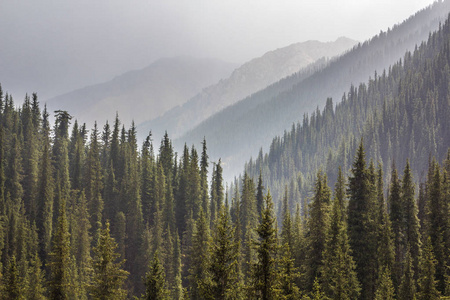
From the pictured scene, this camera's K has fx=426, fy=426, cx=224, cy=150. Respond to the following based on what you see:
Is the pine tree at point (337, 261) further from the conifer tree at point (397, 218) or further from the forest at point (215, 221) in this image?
the conifer tree at point (397, 218)

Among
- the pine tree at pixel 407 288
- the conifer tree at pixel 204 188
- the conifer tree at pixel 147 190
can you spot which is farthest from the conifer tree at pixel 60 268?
the conifer tree at pixel 147 190

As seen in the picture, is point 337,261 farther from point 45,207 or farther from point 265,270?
point 45,207

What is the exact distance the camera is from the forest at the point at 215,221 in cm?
3120

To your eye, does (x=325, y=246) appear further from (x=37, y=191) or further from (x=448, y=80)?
(x=448, y=80)

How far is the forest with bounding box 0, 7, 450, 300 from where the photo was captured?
3120 centimetres

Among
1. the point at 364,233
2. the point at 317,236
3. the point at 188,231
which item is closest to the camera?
the point at 317,236

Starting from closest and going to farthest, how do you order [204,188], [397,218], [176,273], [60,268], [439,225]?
[60,268]
[439,225]
[397,218]
[176,273]
[204,188]

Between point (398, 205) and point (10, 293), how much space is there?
42045 mm

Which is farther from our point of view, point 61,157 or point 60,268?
point 61,157

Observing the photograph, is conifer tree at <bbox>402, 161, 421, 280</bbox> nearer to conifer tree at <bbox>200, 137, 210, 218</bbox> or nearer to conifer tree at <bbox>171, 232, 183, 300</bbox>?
conifer tree at <bbox>171, 232, 183, 300</bbox>

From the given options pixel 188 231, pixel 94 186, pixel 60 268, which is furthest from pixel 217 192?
pixel 60 268

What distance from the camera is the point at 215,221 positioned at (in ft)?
188

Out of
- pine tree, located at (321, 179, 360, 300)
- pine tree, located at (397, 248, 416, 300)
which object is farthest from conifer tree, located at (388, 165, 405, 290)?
pine tree, located at (321, 179, 360, 300)

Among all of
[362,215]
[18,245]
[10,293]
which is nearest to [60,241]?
[10,293]
